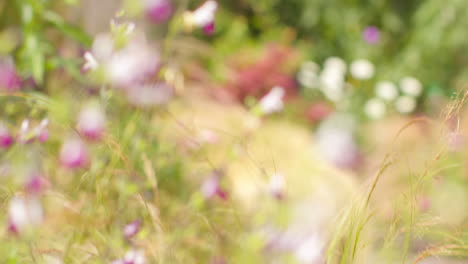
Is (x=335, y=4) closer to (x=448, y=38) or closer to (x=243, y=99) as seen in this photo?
(x=448, y=38)

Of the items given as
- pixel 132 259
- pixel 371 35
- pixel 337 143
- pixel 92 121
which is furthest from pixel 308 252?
pixel 371 35

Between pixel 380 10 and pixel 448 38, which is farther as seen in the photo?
pixel 380 10

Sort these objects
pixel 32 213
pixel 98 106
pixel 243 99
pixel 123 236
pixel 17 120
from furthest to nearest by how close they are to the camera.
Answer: pixel 243 99, pixel 17 120, pixel 123 236, pixel 98 106, pixel 32 213

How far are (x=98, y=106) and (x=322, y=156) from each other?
7.76 feet

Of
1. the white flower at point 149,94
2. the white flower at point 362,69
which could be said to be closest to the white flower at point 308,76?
the white flower at point 362,69

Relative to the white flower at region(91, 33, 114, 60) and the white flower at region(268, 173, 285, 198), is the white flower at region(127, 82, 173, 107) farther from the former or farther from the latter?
the white flower at region(268, 173, 285, 198)

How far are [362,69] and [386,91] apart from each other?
0.88 feet

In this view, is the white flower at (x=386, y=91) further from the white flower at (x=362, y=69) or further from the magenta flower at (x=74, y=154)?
the magenta flower at (x=74, y=154)

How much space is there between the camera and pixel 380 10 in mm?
4621

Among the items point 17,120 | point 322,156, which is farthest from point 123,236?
point 322,156

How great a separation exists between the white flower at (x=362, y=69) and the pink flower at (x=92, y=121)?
3591 mm

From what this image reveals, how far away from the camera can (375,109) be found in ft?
13.3

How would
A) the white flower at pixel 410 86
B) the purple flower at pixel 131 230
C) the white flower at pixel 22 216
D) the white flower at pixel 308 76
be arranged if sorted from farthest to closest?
the white flower at pixel 308 76 → the white flower at pixel 410 86 → the purple flower at pixel 131 230 → the white flower at pixel 22 216

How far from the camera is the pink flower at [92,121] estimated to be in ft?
2.67
